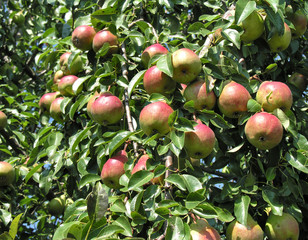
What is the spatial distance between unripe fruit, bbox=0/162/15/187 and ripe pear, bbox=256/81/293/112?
5.41ft

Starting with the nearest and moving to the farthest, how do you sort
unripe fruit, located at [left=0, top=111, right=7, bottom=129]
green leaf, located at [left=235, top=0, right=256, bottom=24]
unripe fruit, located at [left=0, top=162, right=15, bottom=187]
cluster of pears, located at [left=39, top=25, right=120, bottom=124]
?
green leaf, located at [left=235, top=0, right=256, bottom=24]
cluster of pears, located at [left=39, top=25, right=120, bottom=124]
unripe fruit, located at [left=0, top=162, right=15, bottom=187]
unripe fruit, located at [left=0, top=111, right=7, bottom=129]

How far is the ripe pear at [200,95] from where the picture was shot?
5.60 feet

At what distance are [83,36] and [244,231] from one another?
1.37 meters

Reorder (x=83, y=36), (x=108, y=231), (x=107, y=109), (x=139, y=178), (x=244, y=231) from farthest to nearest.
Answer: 1. (x=83, y=36)
2. (x=107, y=109)
3. (x=244, y=231)
4. (x=139, y=178)
5. (x=108, y=231)

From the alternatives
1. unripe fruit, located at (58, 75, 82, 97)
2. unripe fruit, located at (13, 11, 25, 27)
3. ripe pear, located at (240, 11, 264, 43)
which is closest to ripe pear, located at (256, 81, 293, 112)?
ripe pear, located at (240, 11, 264, 43)

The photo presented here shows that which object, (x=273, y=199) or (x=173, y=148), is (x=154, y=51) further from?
(x=273, y=199)

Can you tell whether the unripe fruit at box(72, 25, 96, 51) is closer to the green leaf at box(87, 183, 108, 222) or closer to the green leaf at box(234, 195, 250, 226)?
the green leaf at box(234, 195, 250, 226)

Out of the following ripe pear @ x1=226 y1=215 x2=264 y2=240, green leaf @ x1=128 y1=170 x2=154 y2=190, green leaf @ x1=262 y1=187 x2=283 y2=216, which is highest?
green leaf @ x1=128 y1=170 x2=154 y2=190

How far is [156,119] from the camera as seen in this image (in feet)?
5.24

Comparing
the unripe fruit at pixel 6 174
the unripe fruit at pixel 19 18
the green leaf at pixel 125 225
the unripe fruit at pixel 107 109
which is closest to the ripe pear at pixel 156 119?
the unripe fruit at pixel 107 109

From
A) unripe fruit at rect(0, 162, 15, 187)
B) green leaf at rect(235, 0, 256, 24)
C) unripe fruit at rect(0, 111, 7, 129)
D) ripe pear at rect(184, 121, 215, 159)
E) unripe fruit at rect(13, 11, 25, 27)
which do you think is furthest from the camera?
unripe fruit at rect(13, 11, 25, 27)

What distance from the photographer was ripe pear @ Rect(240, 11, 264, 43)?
76.2 inches

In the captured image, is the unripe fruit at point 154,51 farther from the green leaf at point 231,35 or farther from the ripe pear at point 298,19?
the ripe pear at point 298,19

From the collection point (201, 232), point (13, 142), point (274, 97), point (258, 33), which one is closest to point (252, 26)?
point (258, 33)
